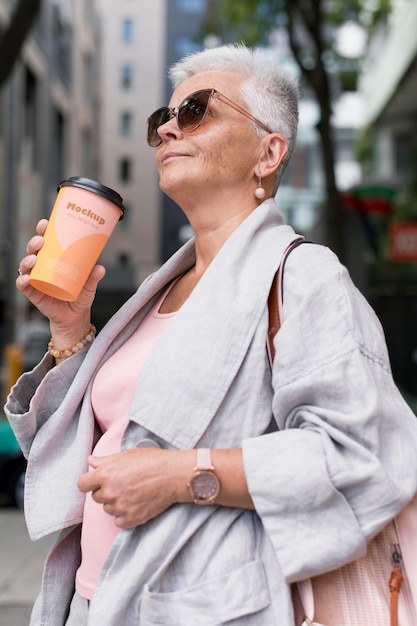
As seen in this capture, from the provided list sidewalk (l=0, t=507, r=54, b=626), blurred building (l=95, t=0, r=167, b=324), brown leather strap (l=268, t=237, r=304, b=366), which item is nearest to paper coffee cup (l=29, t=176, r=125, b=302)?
brown leather strap (l=268, t=237, r=304, b=366)

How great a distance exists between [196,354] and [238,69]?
653 millimetres

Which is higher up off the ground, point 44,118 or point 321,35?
point 321,35

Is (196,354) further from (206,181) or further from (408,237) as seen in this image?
(408,237)

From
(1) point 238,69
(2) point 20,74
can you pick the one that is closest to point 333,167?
(1) point 238,69

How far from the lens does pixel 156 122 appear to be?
198cm

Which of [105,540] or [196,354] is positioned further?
[105,540]

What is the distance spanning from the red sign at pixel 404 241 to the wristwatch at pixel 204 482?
36.8ft

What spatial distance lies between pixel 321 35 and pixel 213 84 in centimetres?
1165

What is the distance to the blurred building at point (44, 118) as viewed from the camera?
22.1 metres

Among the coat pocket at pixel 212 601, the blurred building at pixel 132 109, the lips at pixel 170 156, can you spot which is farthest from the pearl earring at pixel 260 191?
the blurred building at pixel 132 109

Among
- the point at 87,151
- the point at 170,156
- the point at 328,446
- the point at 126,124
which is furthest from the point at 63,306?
the point at 126,124

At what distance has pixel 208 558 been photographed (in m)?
1.50

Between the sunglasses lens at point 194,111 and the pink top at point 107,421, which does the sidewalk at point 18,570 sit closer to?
the pink top at point 107,421

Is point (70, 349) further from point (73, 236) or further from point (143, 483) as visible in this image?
point (143, 483)
